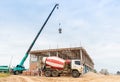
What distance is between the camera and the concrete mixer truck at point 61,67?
3619 centimetres

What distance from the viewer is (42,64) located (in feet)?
127

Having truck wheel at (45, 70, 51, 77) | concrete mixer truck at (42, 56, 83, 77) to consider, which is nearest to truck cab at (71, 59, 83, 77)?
concrete mixer truck at (42, 56, 83, 77)

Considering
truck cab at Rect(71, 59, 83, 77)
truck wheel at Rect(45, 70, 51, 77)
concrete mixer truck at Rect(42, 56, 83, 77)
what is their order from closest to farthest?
truck cab at Rect(71, 59, 83, 77) → concrete mixer truck at Rect(42, 56, 83, 77) → truck wheel at Rect(45, 70, 51, 77)

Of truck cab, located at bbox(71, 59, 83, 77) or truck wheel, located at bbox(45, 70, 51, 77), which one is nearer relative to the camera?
truck cab, located at bbox(71, 59, 83, 77)

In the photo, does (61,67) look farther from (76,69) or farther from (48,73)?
(76,69)

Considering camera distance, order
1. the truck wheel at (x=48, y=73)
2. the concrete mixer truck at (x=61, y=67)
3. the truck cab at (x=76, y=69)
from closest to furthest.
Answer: the truck cab at (x=76, y=69)
the concrete mixer truck at (x=61, y=67)
the truck wheel at (x=48, y=73)

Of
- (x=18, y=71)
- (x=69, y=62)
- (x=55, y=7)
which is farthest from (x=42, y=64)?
(x=55, y=7)

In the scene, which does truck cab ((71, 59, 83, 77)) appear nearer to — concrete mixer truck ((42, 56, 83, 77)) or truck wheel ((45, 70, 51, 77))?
concrete mixer truck ((42, 56, 83, 77))

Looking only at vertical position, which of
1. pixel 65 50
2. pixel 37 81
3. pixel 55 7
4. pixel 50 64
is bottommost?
pixel 37 81

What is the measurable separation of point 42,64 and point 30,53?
1541 cm

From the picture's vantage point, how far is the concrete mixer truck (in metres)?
36.2

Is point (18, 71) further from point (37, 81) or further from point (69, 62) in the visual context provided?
point (37, 81)

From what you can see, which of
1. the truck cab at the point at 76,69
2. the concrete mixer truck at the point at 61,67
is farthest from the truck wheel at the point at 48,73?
the truck cab at the point at 76,69

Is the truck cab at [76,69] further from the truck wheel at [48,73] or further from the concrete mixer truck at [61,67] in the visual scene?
the truck wheel at [48,73]
